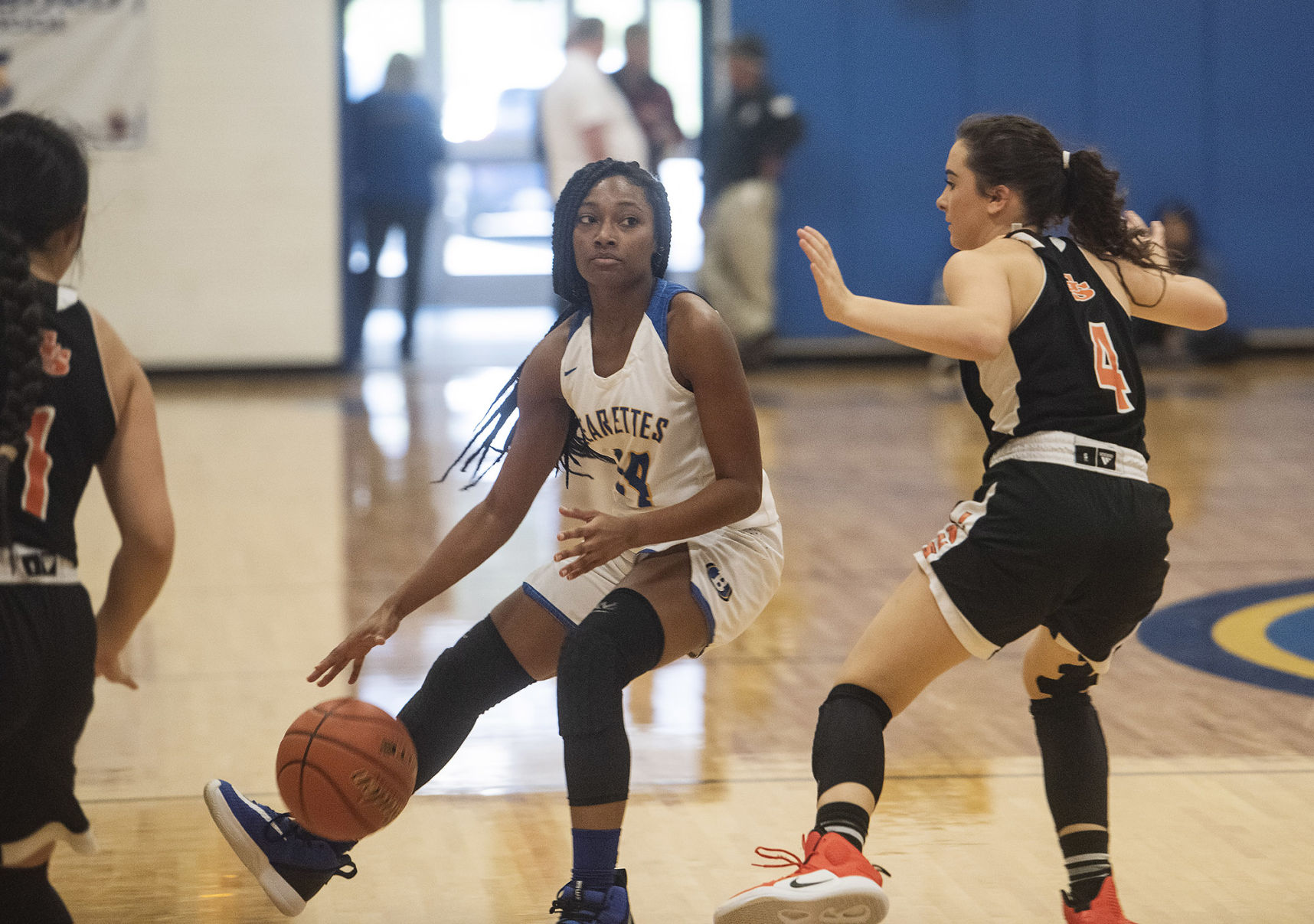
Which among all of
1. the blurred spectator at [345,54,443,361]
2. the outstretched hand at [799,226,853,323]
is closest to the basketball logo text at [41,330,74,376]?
the outstretched hand at [799,226,853,323]

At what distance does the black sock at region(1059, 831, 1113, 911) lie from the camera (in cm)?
257

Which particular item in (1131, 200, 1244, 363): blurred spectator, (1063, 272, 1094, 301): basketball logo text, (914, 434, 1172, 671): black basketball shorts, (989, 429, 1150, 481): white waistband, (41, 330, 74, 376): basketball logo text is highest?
(1063, 272, 1094, 301): basketball logo text

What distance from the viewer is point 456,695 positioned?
9.10 ft

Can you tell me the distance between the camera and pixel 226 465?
24.8 ft

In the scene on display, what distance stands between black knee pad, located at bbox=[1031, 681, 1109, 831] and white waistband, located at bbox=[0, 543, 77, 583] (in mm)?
1615

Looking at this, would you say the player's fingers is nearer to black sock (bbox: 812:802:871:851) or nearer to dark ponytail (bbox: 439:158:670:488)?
dark ponytail (bbox: 439:158:670:488)

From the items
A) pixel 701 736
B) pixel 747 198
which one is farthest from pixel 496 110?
pixel 701 736

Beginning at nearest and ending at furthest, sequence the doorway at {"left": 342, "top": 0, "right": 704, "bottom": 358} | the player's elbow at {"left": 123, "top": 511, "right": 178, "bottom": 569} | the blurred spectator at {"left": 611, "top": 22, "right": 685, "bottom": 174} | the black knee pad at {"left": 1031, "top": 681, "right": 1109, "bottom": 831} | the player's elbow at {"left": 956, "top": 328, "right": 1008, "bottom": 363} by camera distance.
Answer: the player's elbow at {"left": 123, "top": 511, "right": 178, "bottom": 569} < the player's elbow at {"left": 956, "top": 328, "right": 1008, "bottom": 363} < the black knee pad at {"left": 1031, "top": 681, "right": 1109, "bottom": 831} < the blurred spectator at {"left": 611, "top": 22, "right": 685, "bottom": 174} < the doorway at {"left": 342, "top": 0, "right": 704, "bottom": 358}

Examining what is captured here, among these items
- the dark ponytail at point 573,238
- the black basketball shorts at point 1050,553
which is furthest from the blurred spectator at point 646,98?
the black basketball shorts at point 1050,553

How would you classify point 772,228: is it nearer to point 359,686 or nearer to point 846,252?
point 846,252

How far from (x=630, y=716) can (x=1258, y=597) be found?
2.25 metres

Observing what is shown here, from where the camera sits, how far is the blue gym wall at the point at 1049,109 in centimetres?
1086

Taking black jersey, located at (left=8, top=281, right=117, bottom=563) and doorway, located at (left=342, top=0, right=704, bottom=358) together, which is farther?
doorway, located at (left=342, top=0, right=704, bottom=358)

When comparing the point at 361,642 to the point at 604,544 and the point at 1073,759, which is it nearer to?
the point at 604,544
